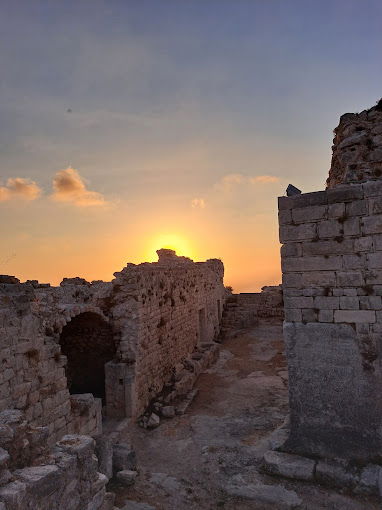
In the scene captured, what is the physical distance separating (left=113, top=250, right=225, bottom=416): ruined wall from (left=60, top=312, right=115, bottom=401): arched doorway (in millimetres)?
745

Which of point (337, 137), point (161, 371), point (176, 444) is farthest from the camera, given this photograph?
point (161, 371)

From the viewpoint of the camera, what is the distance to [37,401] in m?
5.48

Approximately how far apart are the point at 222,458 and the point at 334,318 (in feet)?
10.5

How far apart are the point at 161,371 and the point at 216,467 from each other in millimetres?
4445

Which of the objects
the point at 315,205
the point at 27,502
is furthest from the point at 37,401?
the point at 315,205

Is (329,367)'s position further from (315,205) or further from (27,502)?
(27,502)

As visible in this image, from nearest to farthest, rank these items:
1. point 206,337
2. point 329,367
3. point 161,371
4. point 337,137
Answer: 1. point 329,367
2. point 337,137
3. point 161,371
4. point 206,337

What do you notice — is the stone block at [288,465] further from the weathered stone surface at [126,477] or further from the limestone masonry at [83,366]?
the limestone masonry at [83,366]

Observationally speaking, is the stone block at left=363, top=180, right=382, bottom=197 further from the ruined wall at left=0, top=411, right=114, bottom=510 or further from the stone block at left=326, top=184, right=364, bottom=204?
the ruined wall at left=0, top=411, right=114, bottom=510

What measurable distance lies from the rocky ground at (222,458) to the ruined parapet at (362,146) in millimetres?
4801

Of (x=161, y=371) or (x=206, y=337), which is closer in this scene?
(x=161, y=371)

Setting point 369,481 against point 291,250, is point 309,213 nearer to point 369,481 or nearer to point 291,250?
point 291,250

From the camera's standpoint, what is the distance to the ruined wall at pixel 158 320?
9.13 metres

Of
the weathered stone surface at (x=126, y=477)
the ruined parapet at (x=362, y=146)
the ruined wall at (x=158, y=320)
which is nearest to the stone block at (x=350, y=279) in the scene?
the ruined parapet at (x=362, y=146)
